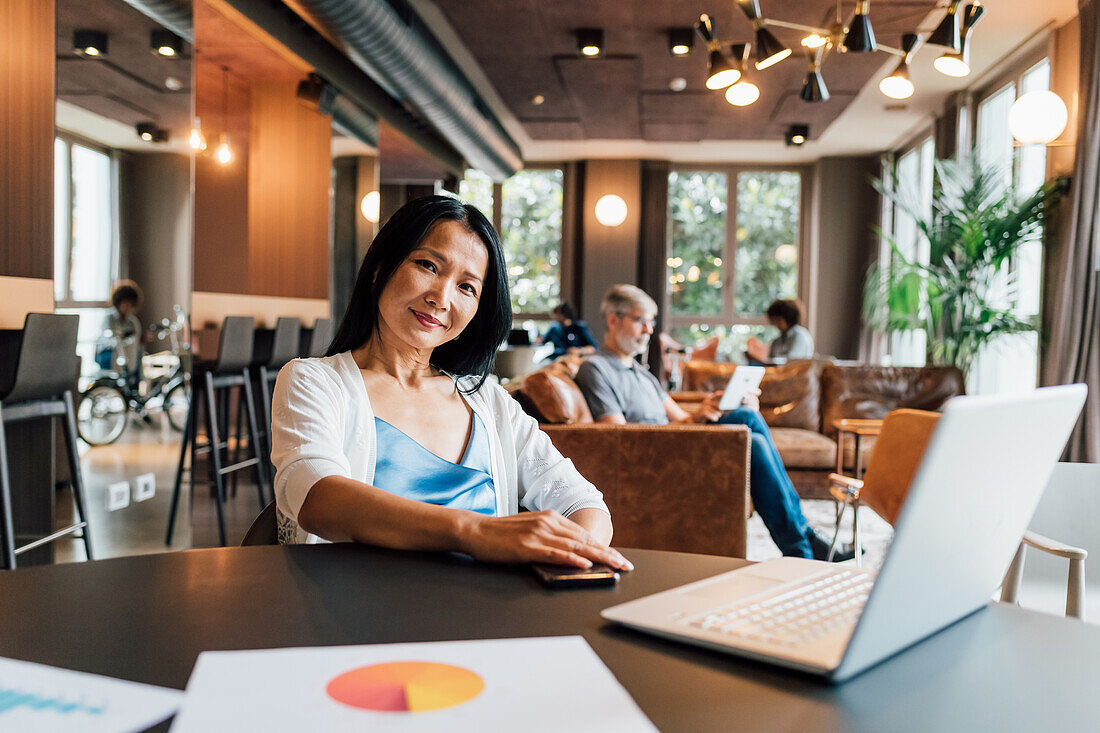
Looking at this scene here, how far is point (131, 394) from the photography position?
13.1 ft

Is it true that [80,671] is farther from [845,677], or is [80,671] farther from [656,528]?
[656,528]

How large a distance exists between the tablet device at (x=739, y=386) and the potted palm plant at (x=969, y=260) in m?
2.41

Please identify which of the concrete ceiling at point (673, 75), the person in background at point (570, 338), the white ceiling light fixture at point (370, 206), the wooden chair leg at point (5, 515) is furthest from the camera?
the person in background at point (570, 338)

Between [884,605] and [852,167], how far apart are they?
10.9 m

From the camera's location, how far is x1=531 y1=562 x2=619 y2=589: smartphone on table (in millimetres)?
957

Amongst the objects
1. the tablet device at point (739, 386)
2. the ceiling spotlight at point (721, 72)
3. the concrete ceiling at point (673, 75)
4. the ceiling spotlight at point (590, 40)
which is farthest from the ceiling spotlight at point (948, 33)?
the ceiling spotlight at point (590, 40)

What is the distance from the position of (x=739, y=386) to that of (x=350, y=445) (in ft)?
10.1

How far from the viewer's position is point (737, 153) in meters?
10.8

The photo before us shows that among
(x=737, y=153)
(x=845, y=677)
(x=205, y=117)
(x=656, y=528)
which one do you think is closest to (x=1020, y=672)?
(x=845, y=677)

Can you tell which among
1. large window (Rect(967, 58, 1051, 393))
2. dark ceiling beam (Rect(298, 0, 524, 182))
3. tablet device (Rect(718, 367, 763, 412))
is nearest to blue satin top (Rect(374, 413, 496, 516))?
tablet device (Rect(718, 367, 763, 412))

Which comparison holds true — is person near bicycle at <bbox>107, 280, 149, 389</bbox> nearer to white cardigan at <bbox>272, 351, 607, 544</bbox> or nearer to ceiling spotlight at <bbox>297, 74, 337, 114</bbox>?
ceiling spotlight at <bbox>297, 74, 337, 114</bbox>

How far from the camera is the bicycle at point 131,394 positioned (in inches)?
144

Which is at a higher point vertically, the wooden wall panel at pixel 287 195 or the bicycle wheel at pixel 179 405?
the wooden wall panel at pixel 287 195

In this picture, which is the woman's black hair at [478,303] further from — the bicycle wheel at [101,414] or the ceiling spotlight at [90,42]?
the ceiling spotlight at [90,42]
